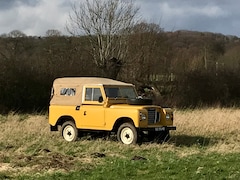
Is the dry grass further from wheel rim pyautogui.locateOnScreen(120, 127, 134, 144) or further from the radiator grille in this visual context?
wheel rim pyautogui.locateOnScreen(120, 127, 134, 144)

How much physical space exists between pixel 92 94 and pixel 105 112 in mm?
995

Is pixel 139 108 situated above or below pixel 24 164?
above

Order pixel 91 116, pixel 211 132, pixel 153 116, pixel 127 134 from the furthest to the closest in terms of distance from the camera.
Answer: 1. pixel 211 132
2. pixel 91 116
3. pixel 153 116
4. pixel 127 134

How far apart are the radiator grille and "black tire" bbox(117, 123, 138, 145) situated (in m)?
0.66

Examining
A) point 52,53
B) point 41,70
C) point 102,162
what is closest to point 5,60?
point 41,70

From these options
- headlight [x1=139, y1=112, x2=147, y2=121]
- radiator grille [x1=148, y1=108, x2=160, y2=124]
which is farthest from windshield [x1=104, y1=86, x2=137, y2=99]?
headlight [x1=139, y1=112, x2=147, y2=121]

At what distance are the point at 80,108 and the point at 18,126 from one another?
178 inches

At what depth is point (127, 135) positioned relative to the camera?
51.4 ft

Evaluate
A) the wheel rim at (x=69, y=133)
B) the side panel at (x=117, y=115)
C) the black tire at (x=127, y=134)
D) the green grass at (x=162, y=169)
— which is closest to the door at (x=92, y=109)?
the side panel at (x=117, y=115)

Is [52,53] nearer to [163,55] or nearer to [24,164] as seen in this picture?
[163,55]

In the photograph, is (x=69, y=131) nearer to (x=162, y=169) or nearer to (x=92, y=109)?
(x=92, y=109)

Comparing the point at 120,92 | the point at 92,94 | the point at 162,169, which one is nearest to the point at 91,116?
the point at 92,94

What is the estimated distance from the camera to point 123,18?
36000 mm

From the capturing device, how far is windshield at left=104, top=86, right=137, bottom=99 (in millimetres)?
16538
